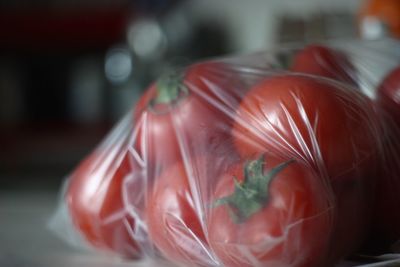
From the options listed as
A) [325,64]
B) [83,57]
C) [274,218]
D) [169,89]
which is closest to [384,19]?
[325,64]

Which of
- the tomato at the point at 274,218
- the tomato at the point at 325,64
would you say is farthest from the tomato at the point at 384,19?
the tomato at the point at 274,218

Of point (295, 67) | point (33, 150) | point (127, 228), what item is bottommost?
point (33, 150)

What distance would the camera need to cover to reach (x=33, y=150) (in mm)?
1533

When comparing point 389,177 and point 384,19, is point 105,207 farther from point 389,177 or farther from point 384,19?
point 384,19

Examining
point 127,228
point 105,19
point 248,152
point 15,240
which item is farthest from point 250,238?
point 105,19

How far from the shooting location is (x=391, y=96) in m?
0.48

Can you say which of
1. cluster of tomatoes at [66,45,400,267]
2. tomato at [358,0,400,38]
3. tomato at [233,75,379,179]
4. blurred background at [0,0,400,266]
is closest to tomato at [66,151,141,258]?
cluster of tomatoes at [66,45,400,267]

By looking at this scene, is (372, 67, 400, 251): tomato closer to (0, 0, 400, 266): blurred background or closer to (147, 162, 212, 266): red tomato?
Answer: (147, 162, 212, 266): red tomato

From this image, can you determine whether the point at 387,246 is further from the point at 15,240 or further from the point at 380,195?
the point at 15,240

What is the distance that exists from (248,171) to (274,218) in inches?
1.5

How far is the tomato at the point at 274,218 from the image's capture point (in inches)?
14.2

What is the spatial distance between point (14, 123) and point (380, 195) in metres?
1.31

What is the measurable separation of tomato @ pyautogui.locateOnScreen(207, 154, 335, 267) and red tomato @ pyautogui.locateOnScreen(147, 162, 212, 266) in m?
0.05

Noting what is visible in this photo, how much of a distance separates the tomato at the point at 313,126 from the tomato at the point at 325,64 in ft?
0.23
